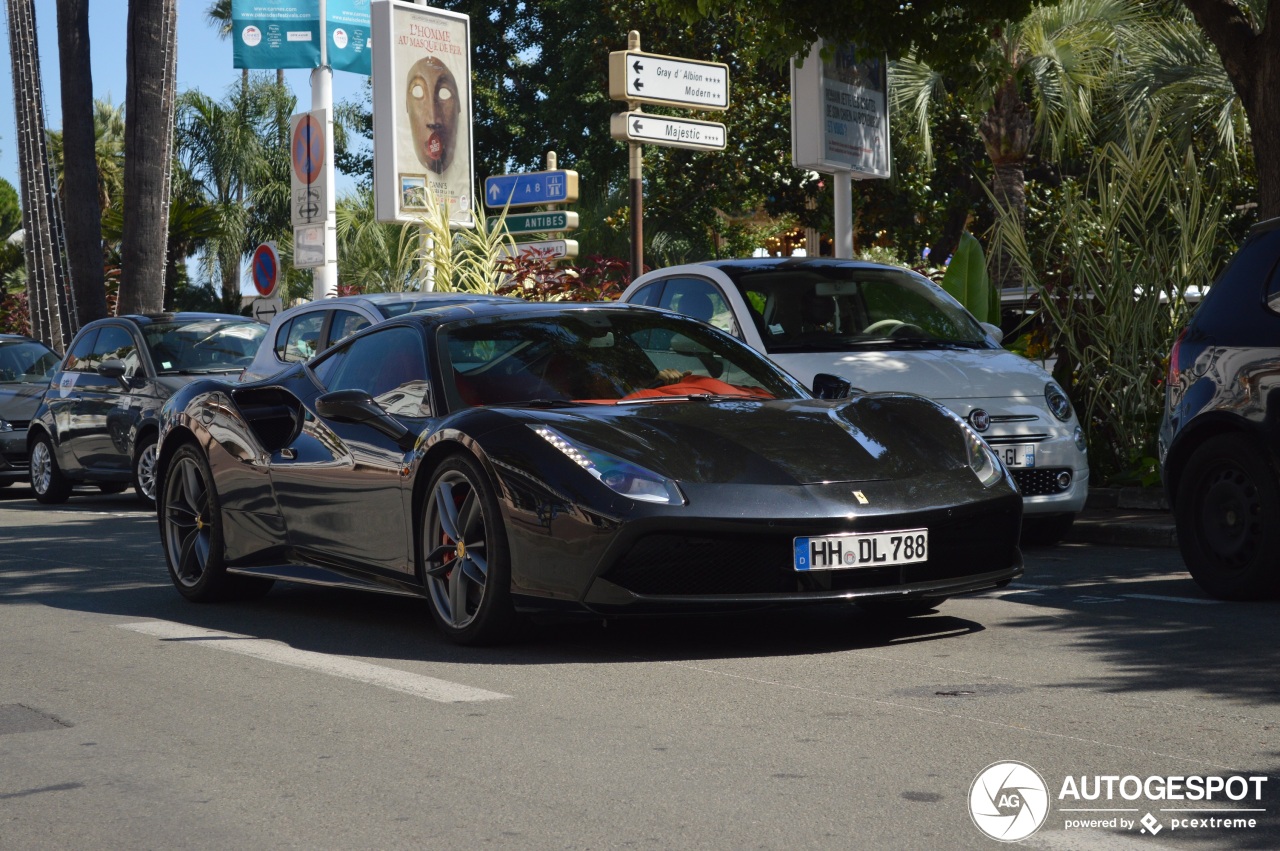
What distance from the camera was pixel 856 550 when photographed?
597 cm

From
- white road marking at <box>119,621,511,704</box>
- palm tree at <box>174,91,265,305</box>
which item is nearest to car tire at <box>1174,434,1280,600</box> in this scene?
white road marking at <box>119,621,511,704</box>

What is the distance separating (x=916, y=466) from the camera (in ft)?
20.8

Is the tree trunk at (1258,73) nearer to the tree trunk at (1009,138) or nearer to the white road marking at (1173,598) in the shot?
the white road marking at (1173,598)

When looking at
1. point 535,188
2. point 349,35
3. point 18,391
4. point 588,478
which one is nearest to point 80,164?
point 349,35

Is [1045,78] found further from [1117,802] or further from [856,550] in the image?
[1117,802]

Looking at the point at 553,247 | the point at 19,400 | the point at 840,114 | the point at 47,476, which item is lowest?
the point at 47,476

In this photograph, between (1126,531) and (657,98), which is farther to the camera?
(657,98)

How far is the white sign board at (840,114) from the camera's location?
14.6 meters

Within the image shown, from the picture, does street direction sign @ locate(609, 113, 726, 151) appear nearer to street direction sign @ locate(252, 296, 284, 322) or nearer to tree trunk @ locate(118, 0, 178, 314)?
street direction sign @ locate(252, 296, 284, 322)

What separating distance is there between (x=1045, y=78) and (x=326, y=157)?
9446 millimetres

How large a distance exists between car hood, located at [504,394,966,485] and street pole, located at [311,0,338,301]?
13764 millimetres

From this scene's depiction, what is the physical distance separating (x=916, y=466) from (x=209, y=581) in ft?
11.9

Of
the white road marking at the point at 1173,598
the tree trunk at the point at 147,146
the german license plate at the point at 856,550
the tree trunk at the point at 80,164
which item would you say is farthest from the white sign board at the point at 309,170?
the german license plate at the point at 856,550

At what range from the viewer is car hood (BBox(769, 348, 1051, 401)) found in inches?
384
